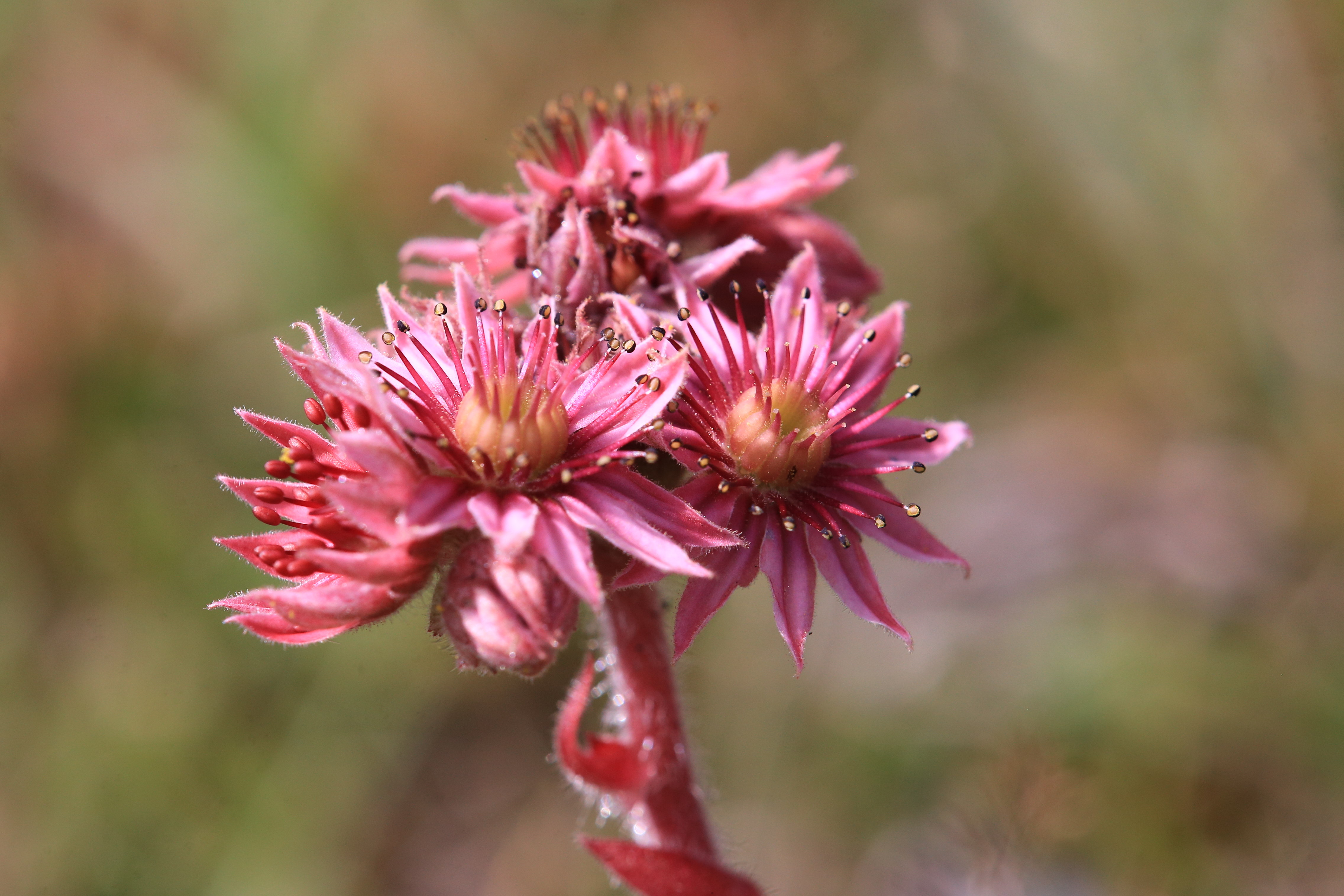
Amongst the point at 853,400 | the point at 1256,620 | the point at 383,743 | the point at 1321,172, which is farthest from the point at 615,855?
the point at 1321,172

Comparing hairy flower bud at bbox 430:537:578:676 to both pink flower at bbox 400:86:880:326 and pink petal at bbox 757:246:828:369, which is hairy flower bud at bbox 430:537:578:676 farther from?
pink petal at bbox 757:246:828:369

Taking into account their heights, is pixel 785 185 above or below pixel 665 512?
above

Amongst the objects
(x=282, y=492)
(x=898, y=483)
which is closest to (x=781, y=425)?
(x=282, y=492)

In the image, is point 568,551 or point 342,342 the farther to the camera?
point 342,342

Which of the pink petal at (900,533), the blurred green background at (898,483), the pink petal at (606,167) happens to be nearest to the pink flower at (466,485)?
the pink petal at (606,167)

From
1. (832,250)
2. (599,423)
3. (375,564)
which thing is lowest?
(375,564)

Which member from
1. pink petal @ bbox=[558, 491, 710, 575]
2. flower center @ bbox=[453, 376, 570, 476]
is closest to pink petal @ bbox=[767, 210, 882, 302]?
flower center @ bbox=[453, 376, 570, 476]

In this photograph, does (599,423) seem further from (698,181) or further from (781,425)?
(698,181)
